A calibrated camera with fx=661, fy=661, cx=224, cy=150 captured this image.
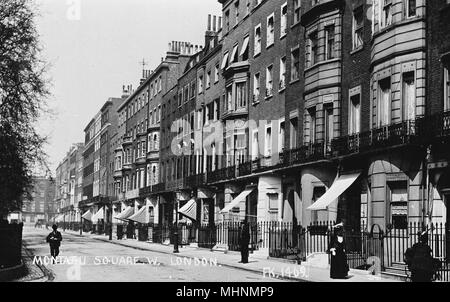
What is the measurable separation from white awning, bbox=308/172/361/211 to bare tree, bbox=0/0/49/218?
53.4 ft

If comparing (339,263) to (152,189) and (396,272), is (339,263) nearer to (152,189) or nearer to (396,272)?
(396,272)

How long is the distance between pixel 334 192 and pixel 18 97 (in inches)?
695

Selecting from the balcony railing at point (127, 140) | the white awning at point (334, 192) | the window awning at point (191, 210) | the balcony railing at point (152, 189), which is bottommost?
the window awning at point (191, 210)

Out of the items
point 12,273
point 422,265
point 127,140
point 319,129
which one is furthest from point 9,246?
point 127,140

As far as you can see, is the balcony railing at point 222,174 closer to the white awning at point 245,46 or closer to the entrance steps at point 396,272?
the white awning at point 245,46

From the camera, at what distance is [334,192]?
81.1 feet

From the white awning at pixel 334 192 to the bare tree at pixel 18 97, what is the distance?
16.3 metres

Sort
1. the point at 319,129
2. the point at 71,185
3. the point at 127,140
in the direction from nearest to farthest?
1. the point at 319,129
2. the point at 127,140
3. the point at 71,185

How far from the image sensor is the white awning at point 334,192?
24.1 meters

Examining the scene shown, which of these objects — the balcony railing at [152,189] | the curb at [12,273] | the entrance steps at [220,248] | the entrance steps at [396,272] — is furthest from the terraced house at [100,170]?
the entrance steps at [396,272]

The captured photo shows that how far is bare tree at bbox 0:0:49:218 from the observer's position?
1307 inches

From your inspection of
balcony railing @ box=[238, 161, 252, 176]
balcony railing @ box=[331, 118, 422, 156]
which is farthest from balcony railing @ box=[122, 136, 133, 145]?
balcony railing @ box=[331, 118, 422, 156]
